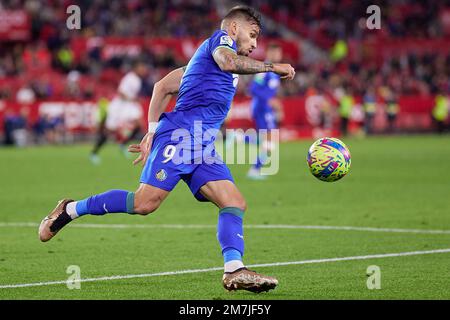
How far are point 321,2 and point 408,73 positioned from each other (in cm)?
578

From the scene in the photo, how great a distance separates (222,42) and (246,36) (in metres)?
0.30

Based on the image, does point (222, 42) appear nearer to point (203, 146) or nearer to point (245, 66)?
point (245, 66)

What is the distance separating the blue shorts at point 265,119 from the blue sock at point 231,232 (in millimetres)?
12442

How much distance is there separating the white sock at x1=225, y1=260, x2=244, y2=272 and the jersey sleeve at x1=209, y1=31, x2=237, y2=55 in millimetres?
1743

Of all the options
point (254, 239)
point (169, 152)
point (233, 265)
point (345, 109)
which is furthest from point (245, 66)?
point (345, 109)

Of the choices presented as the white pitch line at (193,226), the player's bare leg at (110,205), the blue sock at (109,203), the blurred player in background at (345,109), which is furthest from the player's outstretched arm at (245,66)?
the blurred player in background at (345,109)

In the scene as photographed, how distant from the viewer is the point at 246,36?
8.34 m

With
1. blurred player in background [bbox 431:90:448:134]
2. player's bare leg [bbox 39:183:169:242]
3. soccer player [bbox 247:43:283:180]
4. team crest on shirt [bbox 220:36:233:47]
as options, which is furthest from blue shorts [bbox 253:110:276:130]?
blurred player in background [bbox 431:90:448:134]

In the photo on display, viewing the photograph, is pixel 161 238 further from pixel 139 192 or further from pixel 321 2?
pixel 321 2

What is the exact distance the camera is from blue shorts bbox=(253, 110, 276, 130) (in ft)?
68.1
